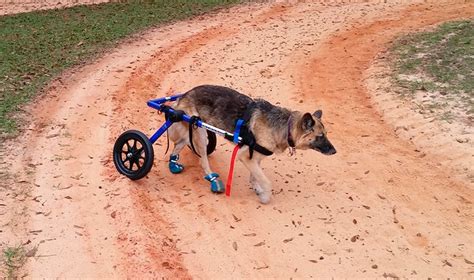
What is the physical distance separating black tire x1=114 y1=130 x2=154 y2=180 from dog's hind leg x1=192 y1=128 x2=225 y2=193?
2.59ft

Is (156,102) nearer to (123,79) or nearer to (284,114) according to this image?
(284,114)

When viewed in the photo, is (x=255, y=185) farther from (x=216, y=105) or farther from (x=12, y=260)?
(x=12, y=260)

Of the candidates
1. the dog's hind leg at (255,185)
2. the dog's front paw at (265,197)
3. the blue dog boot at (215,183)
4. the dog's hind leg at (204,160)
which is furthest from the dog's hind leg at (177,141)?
the dog's front paw at (265,197)

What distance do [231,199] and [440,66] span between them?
6734mm

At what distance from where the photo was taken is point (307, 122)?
24.5 ft

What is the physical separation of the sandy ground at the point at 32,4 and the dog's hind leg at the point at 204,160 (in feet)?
40.0

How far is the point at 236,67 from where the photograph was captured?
1328cm

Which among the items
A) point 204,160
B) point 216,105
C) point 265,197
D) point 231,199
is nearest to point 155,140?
point 204,160

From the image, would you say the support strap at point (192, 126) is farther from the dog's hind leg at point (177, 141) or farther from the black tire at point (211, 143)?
the black tire at point (211, 143)

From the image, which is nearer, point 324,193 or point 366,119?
point 324,193

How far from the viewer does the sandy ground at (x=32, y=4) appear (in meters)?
18.4

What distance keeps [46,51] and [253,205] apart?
334 inches

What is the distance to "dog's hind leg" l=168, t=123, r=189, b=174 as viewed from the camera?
8492 mm

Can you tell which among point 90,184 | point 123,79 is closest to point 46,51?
point 123,79
